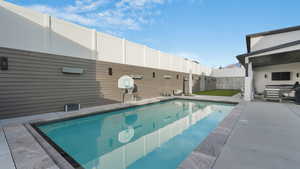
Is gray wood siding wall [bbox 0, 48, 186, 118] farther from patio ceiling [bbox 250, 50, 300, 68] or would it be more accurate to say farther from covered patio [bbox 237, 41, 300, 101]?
patio ceiling [bbox 250, 50, 300, 68]

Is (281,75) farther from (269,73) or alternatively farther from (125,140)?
(125,140)

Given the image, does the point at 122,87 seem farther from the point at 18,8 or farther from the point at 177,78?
the point at 177,78

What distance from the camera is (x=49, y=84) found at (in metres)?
5.13

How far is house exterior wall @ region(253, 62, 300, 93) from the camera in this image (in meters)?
10.6

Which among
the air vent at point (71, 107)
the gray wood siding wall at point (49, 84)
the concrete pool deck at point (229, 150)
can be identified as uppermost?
the gray wood siding wall at point (49, 84)

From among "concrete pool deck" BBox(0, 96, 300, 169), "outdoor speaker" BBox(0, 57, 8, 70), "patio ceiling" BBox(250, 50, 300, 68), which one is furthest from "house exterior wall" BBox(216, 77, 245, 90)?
"outdoor speaker" BBox(0, 57, 8, 70)

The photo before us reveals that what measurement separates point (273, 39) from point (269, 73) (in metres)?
2.99

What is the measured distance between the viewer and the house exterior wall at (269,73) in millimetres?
10570

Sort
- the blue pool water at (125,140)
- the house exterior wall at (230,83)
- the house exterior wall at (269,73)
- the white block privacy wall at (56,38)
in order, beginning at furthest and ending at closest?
the house exterior wall at (230,83), the house exterior wall at (269,73), the white block privacy wall at (56,38), the blue pool water at (125,140)

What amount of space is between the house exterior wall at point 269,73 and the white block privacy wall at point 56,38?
35.7ft

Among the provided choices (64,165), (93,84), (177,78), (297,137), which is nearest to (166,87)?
(177,78)

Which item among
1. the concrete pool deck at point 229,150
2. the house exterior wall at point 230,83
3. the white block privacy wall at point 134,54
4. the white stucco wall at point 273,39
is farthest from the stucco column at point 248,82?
the house exterior wall at point 230,83

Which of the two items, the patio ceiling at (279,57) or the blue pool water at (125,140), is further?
the patio ceiling at (279,57)

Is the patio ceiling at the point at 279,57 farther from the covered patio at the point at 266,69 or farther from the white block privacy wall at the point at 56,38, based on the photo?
the white block privacy wall at the point at 56,38
